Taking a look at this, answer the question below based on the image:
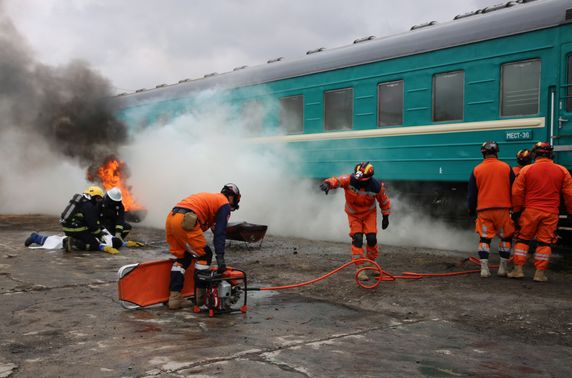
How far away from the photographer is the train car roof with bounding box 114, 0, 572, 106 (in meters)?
8.48

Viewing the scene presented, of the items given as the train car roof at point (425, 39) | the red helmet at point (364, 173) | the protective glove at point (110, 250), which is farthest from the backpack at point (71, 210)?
the train car roof at point (425, 39)

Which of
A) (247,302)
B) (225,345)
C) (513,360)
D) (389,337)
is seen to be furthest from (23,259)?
(513,360)

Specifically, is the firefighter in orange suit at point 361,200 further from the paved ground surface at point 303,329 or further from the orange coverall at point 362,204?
the paved ground surface at point 303,329

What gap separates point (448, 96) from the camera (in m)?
9.54

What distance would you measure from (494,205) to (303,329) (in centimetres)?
334

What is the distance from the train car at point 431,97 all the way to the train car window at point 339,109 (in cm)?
2

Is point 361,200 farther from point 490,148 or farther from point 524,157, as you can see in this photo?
point 524,157

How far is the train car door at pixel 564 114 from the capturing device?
8039 millimetres

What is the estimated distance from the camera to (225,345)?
429cm

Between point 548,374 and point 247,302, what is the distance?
10.2 feet

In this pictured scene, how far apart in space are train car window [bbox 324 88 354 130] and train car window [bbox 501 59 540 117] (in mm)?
3068

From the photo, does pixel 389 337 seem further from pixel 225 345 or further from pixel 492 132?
pixel 492 132

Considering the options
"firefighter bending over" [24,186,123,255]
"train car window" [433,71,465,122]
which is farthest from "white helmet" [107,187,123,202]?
"train car window" [433,71,465,122]

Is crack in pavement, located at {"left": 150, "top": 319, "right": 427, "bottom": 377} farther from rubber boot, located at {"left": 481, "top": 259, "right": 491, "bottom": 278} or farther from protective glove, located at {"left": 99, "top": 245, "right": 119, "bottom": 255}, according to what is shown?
protective glove, located at {"left": 99, "top": 245, "right": 119, "bottom": 255}
